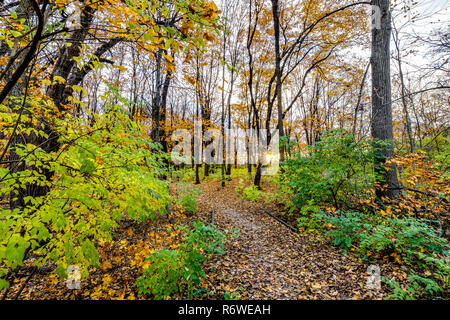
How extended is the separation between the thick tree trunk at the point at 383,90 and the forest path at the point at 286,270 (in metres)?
3.05

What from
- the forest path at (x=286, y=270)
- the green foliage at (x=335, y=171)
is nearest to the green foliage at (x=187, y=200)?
the forest path at (x=286, y=270)

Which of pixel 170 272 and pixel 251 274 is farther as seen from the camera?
pixel 251 274

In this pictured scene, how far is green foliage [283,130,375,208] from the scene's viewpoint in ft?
17.4

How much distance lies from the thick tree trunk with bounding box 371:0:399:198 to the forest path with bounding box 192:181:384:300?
3055mm

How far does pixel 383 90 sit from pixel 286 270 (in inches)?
249

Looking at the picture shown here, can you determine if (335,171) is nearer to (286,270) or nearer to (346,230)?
(346,230)

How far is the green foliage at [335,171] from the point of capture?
5316 millimetres

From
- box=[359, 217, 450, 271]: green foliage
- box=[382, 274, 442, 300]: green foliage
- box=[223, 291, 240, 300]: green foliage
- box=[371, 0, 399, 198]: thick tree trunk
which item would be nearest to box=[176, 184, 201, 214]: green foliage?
box=[223, 291, 240, 300]: green foliage

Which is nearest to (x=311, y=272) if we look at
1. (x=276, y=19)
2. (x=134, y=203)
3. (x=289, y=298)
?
(x=289, y=298)

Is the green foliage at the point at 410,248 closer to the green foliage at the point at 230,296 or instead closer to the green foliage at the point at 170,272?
the green foliage at the point at 230,296

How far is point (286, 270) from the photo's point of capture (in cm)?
383

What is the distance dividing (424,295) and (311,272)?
164 cm

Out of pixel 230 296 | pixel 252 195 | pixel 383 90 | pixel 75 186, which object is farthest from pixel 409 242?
pixel 252 195

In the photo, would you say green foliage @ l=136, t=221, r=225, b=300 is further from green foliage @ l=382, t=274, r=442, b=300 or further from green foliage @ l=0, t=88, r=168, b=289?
green foliage @ l=382, t=274, r=442, b=300
